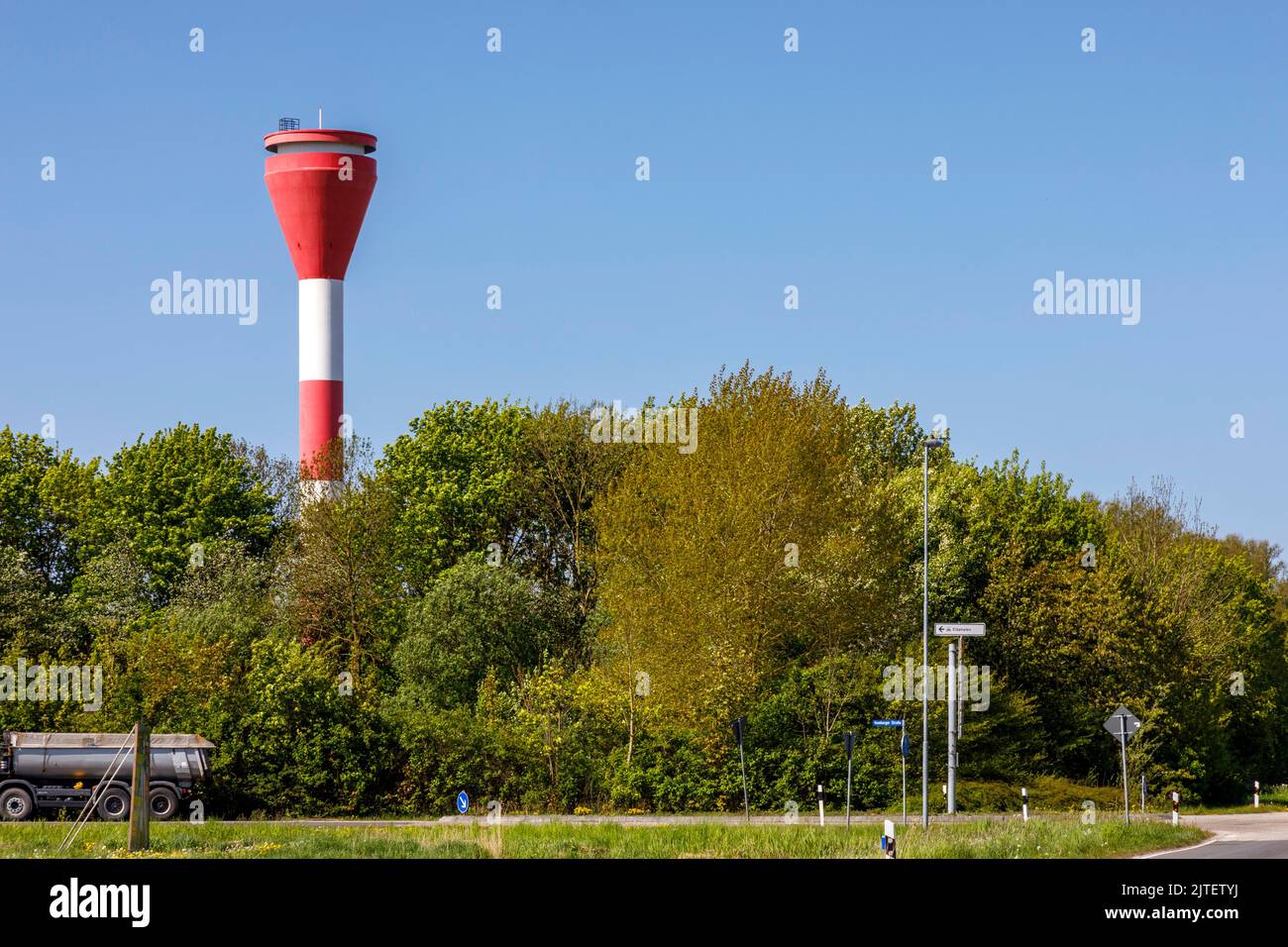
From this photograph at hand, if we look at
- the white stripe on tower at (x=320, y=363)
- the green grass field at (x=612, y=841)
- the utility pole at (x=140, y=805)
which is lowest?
the green grass field at (x=612, y=841)

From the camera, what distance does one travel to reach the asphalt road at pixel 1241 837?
29413 millimetres

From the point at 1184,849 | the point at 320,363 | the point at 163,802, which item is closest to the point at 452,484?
the point at 320,363

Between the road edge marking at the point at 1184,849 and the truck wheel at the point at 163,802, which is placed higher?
the road edge marking at the point at 1184,849

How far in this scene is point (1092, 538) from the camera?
5769 centimetres

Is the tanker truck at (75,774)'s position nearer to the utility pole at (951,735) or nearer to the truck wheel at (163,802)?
the truck wheel at (163,802)

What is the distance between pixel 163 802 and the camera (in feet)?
137

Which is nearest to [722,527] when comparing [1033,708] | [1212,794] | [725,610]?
[725,610]

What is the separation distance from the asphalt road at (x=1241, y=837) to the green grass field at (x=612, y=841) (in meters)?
0.81

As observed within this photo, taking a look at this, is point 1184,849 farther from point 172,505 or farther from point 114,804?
point 172,505

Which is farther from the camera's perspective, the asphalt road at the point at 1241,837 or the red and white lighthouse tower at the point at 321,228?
the red and white lighthouse tower at the point at 321,228

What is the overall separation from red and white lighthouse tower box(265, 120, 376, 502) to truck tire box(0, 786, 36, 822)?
86.9 feet

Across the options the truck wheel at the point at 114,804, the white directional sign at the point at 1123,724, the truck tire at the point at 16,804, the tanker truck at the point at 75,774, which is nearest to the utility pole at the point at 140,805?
the truck wheel at the point at 114,804

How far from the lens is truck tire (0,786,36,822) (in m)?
41.1
